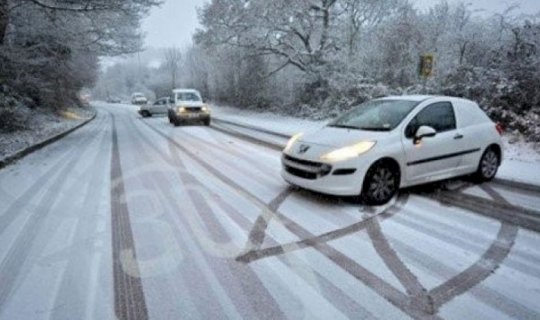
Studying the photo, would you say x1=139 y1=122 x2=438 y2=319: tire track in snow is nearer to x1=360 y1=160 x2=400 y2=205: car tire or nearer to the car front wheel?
x1=360 y1=160 x2=400 y2=205: car tire

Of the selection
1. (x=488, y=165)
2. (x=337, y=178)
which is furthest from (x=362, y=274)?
(x=488, y=165)

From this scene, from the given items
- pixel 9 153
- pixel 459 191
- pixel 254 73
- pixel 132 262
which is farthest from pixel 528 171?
pixel 254 73

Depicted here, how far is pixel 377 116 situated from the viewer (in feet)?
22.8

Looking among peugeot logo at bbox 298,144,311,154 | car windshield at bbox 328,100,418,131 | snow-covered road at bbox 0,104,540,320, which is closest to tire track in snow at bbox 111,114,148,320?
snow-covered road at bbox 0,104,540,320

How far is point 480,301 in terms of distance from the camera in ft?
11.4

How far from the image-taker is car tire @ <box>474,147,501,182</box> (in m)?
7.51

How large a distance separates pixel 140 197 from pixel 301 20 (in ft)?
64.6

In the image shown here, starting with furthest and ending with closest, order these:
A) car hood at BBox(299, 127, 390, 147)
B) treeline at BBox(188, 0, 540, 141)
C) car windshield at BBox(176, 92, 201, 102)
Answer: car windshield at BBox(176, 92, 201, 102) < treeline at BBox(188, 0, 540, 141) < car hood at BBox(299, 127, 390, 147)

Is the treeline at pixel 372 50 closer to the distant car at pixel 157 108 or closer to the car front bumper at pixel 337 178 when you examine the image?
the distant car at pixel 157 108

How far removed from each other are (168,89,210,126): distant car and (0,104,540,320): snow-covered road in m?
13.6

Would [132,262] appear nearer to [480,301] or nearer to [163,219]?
[163,219]

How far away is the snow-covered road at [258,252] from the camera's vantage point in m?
3.42

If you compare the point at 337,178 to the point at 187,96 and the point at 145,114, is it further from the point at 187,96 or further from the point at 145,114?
the point at 145,114

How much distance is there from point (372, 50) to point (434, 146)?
17.4 metres
